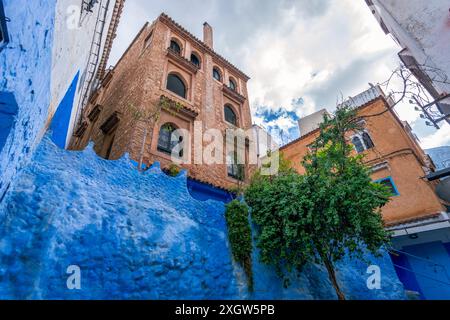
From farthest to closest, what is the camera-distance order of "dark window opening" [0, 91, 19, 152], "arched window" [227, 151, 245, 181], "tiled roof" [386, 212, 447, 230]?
1. "arched window" [227, 151, 245, 181]
2. "tiled roof" [386, 212, 447, 230]
3. "dark window opening" [0, 91, 19, 152]

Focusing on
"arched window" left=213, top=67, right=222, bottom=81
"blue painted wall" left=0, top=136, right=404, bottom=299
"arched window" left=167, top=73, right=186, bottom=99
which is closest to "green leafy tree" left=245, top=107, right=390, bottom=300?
"blue painted wall" left=0, top=136, right=404, bottom=299

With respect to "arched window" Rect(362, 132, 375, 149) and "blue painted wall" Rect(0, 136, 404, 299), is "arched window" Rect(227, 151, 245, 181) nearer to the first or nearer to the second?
"blue painted wall" Rect(0, 136, 404, 299)

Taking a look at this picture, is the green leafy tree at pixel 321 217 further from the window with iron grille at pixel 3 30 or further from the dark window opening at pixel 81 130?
the dark window opening at pixel 81 130

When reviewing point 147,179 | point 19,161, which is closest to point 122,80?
point 147,179

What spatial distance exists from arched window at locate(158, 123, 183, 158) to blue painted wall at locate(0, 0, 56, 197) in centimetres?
528

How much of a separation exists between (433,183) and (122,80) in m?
16.6

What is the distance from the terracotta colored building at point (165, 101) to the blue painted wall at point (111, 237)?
2.67m

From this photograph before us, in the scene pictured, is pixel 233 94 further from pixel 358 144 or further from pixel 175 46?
pixel 358 144

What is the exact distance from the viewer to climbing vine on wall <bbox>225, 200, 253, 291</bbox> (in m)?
5.89

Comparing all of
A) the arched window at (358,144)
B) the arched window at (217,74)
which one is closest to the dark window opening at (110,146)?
the arched window at (217,74)

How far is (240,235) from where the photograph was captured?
6148 millimetres

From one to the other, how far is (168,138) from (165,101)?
1500 millimetres

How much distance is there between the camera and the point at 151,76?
10.3m
